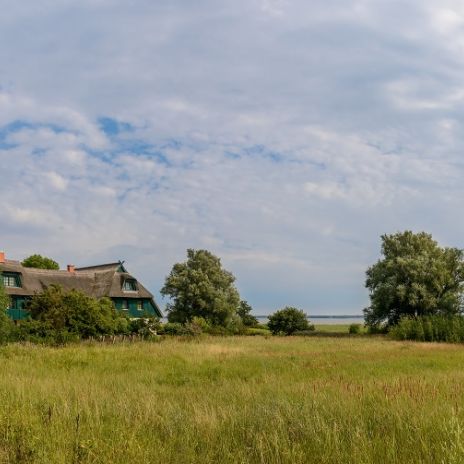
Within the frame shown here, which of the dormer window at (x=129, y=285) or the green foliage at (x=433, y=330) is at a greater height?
the dormer window at (x=129, y=285)

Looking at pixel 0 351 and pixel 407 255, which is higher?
pixel 407 255

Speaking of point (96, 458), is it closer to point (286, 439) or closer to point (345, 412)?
point (286, 439)

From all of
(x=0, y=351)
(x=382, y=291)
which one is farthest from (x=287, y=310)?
(x=0, y=351)

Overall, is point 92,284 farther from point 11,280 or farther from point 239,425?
point 239,425

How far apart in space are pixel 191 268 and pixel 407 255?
2443cm

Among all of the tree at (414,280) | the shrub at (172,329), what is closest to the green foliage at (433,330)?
the tree at (414,280)

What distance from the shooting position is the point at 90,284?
61.9 meters

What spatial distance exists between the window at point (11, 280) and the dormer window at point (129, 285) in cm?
1205

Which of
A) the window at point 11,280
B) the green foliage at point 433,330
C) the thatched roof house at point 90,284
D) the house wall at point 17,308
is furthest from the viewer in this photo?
the thatched roof house at point 90,284

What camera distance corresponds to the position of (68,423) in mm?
7328

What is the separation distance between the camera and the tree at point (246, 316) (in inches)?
2805

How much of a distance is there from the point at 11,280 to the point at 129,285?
45.4 feet

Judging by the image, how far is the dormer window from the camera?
204ft

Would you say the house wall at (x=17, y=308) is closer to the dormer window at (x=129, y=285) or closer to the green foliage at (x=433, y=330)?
the dormer window at (x=129, y=285)
